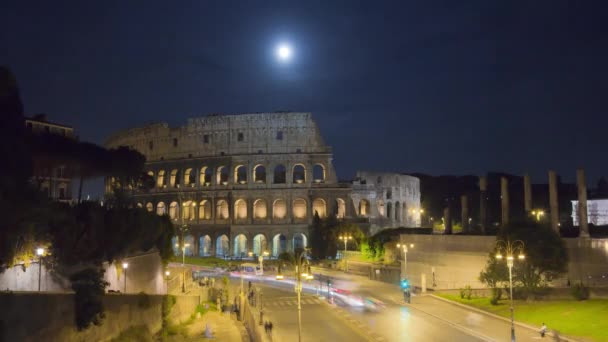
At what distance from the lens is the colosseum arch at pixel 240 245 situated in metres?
69.2

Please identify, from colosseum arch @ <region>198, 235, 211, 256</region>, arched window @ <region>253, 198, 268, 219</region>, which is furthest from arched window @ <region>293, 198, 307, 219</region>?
colosseum arch @ <region>198, 235, 211, 256</region>

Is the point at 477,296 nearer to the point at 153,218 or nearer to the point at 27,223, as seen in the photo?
the point at 153,218

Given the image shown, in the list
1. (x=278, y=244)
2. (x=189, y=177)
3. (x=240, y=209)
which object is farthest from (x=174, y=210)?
(x=278, y=244)

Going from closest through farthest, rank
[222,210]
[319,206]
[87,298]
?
[87,298] < [319,206] < [222,210]

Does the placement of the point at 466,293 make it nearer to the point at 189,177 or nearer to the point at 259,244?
the point at 259,244

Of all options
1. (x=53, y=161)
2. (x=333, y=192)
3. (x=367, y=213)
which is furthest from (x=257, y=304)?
(x=367, y=213)

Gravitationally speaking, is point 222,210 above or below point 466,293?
above

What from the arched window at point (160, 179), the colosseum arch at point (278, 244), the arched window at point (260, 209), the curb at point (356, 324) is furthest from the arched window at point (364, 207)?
the curb at point (356, 324)

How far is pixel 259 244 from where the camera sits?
6994 cm

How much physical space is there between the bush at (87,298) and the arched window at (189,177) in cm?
5157

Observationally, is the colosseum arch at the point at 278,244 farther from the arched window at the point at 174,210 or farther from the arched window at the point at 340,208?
the arched window at the point at 174,210

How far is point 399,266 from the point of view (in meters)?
48.6

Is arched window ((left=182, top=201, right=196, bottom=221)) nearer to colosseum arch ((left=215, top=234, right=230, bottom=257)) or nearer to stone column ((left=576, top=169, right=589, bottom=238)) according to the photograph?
colosseum arch ((left=215, top=234, right=230, bottom=257))

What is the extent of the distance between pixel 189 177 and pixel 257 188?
442 inches
